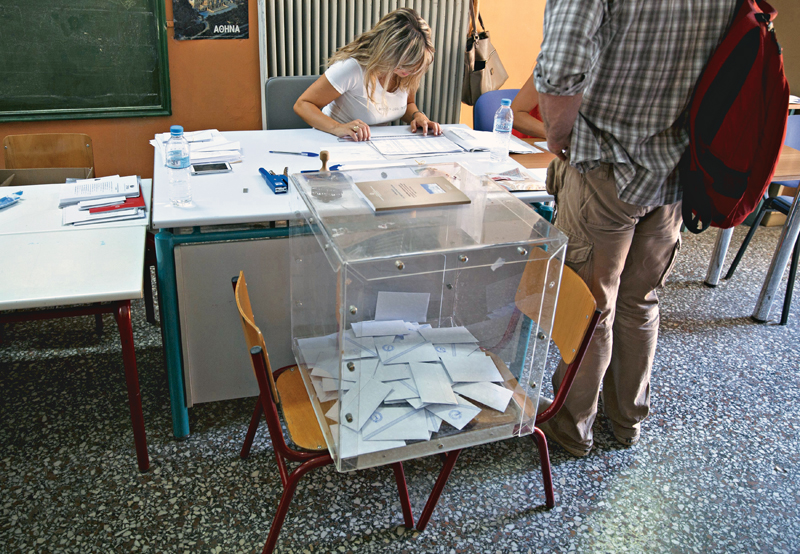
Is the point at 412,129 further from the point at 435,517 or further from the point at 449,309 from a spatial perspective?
the point at 435,517

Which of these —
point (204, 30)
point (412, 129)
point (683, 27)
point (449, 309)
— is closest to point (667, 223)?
point (683, 27)

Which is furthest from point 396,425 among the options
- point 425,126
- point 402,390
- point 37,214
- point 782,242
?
point 782,242

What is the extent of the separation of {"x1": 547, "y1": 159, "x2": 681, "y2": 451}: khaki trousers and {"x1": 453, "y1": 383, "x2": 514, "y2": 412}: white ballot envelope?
1.51ft

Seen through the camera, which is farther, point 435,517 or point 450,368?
point 435,517

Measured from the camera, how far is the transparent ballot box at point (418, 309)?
1335mm

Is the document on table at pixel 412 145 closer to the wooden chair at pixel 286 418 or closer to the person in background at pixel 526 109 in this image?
the person in background at pixel 526 109

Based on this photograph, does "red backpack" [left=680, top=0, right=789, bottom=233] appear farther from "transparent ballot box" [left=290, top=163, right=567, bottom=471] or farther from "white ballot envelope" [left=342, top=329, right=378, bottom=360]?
"white ballot envelope" [left=342, top=329, right=378, bottom=360]

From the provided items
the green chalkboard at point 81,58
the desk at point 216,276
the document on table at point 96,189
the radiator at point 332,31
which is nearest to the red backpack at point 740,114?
the desk at point 216,276

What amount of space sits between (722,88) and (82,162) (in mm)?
2385

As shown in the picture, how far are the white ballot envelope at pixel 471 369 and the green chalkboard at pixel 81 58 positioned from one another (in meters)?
2.92

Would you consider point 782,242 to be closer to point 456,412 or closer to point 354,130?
point 354,130

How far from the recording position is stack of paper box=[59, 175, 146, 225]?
203 centimetres

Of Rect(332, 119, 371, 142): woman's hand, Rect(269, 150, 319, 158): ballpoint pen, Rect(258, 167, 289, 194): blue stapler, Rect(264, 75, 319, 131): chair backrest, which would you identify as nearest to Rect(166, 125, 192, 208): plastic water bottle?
Rect(258, 167, 289, 194): blue stapler

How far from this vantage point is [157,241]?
1.81m
